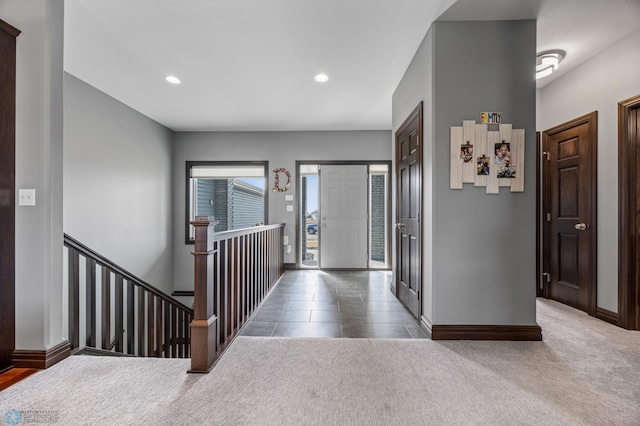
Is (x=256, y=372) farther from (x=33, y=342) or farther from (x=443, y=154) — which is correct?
(x=443, y=154)

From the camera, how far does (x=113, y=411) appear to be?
1500mm

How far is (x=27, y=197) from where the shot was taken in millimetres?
1970

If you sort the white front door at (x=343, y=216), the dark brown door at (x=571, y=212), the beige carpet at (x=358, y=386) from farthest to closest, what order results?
the white front door at (x=343, y=216) → the dark brown door at (x=571, y=212) → the beige carpet at (x=358, y=386)

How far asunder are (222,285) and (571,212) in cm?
356

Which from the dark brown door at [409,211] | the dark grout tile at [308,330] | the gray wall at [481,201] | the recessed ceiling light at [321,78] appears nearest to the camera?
the gray wall at [481,201]

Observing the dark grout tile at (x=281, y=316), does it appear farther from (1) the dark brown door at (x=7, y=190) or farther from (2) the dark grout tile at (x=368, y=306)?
(1) the dark brown door at (x=7, y=190)

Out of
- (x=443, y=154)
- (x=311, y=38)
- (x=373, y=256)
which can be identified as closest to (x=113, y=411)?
(x=443, y=154)

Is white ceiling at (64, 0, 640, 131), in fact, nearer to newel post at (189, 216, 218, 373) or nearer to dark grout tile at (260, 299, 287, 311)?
newel post at (189, 216, 218, 373)

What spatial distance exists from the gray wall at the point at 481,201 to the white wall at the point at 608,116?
3.44ft

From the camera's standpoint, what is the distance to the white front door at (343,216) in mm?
5559

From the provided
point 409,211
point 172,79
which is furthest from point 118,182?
point 409,211

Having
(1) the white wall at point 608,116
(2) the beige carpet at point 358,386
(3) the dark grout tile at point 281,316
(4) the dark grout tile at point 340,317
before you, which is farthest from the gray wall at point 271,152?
(2) the beige carpet at point 358,386

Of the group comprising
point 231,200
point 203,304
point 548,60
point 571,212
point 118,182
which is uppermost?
point 548,60

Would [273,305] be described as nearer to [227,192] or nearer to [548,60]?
[227,192]
